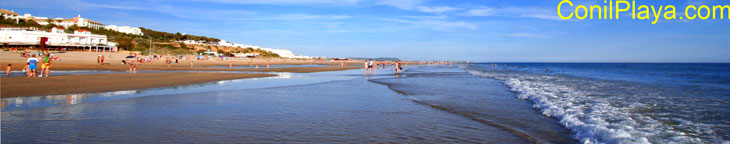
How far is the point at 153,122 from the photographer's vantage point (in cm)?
575

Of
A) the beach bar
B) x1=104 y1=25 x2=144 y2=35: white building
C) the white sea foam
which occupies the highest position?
x1=104 y1=25 x2=144 y2=35: white building

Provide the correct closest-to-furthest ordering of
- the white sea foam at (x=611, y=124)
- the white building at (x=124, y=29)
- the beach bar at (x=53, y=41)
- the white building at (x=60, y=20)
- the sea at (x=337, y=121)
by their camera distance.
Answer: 1. the sea at (x=337, y=121)
2. the white sea foam at (x=611, y=124)
3. the beach bar at (x=53, y=41)
4. the white building at (x=60, y=20)
5. the white building at (x=124, y=29)

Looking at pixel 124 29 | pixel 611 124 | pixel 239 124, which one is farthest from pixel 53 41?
pixel 611 124

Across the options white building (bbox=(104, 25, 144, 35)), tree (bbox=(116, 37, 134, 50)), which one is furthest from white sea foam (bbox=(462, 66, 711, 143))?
white building (bbox=(104, 25, 144, 35))

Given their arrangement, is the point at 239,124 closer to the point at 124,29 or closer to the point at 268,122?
the point at 268,122

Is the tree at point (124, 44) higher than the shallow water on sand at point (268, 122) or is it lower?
higher

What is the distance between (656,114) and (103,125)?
30.9ft

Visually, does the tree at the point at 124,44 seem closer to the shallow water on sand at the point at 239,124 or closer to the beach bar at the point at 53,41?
the beach bar at the point at 53,41

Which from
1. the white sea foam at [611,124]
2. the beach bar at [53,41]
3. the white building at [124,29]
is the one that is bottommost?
the white sea foam at [611,124]

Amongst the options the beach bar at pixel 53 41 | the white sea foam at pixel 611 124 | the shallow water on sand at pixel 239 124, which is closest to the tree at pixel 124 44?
the beach bar at pixel 53 41

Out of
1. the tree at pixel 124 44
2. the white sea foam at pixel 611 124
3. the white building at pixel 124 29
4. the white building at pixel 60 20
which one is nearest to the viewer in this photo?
the white sea foam at pixel 611 124

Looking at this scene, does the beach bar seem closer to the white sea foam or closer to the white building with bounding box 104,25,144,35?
the white building with bounding box 104,25,144,35

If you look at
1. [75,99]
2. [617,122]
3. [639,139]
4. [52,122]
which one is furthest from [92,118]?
[617,122]

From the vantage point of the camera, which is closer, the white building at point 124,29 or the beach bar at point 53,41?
the beach bar at point 53,41
